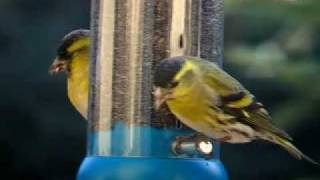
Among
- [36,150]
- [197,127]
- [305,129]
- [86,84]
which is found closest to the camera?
[197,127]

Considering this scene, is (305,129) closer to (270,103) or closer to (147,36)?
(270,103)

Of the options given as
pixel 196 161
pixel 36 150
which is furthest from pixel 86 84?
pixel 36 150

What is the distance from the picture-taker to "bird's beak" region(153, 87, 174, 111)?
3.40 metres

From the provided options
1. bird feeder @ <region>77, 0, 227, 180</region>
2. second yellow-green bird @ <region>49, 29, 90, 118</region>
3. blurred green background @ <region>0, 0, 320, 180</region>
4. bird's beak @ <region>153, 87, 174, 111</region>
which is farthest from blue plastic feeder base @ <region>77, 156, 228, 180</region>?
blurred green background @ <region>0, 0, 320, 180</region>

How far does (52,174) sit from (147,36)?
3.36 metres

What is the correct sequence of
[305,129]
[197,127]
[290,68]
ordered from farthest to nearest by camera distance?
[305,129]
[290,68]
[197,127]

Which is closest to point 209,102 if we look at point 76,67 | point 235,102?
point 235,102

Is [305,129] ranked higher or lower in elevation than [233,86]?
lower

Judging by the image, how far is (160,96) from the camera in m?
3.43

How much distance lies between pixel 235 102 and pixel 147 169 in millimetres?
239

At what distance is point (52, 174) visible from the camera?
684cm

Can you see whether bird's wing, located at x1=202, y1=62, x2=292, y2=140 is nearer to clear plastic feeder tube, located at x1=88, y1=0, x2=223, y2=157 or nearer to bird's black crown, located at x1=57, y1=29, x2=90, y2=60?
clear plastic feeder tube, located at x1=88, y1=0, x2=223, y2=157

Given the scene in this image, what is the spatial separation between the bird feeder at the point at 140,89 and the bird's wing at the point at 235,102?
0.10m

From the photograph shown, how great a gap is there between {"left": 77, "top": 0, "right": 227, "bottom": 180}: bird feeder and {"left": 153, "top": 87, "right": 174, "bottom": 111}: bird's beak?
0.02 m
